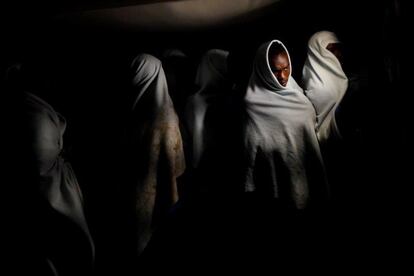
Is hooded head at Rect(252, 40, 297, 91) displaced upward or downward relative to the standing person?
upward

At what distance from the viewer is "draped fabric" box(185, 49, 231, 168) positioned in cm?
112

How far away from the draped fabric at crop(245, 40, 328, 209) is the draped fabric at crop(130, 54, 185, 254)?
0.34 meters

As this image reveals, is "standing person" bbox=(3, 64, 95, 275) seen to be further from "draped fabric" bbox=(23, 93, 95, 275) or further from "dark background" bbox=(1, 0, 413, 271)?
"dark background" bbox=(1, 0, 413, 271)

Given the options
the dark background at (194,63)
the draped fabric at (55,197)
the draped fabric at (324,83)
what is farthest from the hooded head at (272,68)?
the draped fabric at (55,197)

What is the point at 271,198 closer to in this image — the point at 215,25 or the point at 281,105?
the point at 281,105

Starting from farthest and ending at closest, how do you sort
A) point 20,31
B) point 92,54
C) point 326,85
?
point 92,54, point 20,31, point 326,85

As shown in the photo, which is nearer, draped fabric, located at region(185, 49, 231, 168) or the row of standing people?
the row of standing people

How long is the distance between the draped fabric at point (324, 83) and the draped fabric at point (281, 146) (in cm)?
11

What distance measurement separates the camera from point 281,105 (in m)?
1.02

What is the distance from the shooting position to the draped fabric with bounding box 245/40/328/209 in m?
1.00

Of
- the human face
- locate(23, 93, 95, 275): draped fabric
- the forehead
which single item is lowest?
locate(23, 93, 95, 275): draped fabric

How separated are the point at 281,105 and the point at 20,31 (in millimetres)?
1430

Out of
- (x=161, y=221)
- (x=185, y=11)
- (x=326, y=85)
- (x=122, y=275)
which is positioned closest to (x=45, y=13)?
(x=185, y=11)

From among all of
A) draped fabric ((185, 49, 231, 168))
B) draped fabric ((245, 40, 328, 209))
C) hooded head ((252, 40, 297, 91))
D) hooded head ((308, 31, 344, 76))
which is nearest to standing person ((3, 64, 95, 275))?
draped fabric ((185, 49, 231, 168))
